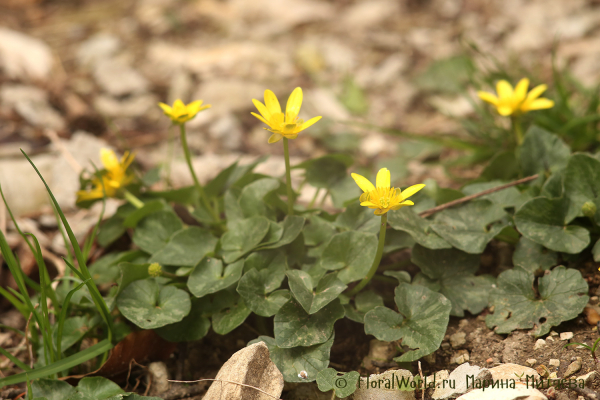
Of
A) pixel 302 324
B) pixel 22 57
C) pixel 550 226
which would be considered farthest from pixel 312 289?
pixel 22 57

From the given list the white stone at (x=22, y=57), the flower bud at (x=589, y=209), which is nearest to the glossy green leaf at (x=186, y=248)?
the flower bud at (x=589, y=209)

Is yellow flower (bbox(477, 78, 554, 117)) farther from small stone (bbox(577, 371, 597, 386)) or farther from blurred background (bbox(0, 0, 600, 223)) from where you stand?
small stone (bbox(577, 371, 597, 386))

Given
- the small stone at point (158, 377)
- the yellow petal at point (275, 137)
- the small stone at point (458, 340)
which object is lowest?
the small stone at point (158, 377)

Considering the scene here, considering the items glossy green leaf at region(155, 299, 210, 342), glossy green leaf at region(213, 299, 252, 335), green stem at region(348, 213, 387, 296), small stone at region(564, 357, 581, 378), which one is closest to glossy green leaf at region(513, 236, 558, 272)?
small stone at region(564, 357, 581, 378)

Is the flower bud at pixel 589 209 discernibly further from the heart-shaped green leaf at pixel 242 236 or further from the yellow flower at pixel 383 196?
the heart-shaped green leaf at pixel 242 236

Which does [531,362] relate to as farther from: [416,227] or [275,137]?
[275,137]

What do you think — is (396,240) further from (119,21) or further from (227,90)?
(119,21)

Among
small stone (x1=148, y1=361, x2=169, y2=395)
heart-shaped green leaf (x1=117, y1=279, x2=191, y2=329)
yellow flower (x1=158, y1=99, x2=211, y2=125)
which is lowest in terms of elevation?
small stone (x1=148, y1=361, x2=169, y2=395)
